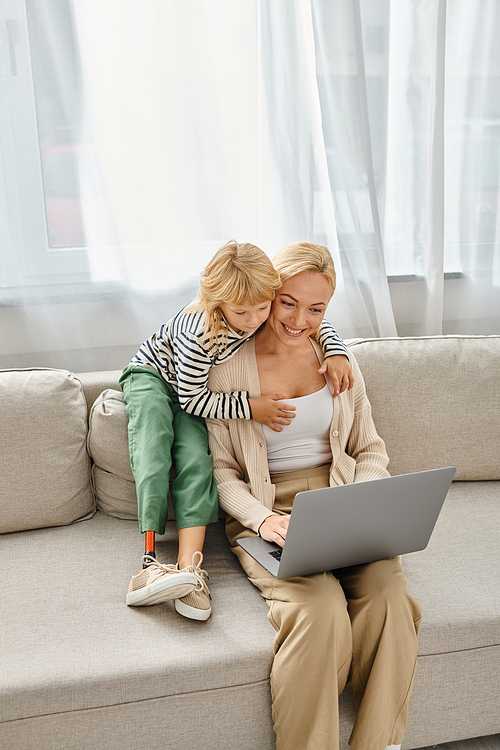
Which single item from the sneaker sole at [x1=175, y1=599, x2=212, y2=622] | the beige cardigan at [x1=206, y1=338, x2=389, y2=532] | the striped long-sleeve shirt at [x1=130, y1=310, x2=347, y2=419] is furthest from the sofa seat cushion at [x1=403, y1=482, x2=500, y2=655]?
the striped long-sleeve shirt at [x1=130, y1=310, x2=347, y2=419]

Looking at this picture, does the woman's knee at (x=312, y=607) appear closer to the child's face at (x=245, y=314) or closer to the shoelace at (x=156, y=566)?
the shoelace at (x=156, y=566)

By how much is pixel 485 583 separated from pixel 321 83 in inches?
61.6

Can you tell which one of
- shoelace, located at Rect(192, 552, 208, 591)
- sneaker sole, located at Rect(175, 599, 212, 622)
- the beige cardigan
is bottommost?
sneaker sole, located at Rect(175, 599, 212, 622)

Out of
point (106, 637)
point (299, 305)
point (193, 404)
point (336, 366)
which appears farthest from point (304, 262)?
point (106, 637)

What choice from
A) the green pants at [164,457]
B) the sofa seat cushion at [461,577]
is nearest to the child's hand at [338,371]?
the green pants at [164,457]

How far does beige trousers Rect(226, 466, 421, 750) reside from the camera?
120 cm

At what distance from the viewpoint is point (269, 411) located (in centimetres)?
154

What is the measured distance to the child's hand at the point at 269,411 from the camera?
154cm

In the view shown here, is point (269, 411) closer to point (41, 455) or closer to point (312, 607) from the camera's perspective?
point (312, 607)

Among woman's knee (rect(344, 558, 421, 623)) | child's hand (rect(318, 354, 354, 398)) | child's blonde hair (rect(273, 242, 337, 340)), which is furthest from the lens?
child's hand (rect(318, 354, 354, 398))

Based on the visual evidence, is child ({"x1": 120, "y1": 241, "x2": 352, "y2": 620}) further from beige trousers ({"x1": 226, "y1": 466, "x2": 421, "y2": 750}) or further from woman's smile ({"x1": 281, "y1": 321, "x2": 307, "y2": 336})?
beige trousers ({"x1": 226, "y1": 466, "x2": 421, "y2": 750})

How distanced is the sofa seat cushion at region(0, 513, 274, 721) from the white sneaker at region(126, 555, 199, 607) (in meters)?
0.04

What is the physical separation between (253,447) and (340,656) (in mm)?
532

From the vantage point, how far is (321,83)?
6.52 ft
